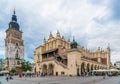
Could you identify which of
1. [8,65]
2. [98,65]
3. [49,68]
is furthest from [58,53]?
[8,65]

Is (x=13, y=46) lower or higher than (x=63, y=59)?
higher

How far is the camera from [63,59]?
2650 inches

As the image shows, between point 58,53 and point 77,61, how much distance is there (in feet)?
41.5

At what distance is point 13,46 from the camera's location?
121 meters

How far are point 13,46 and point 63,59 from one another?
62.2 metres

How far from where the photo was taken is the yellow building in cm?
6150

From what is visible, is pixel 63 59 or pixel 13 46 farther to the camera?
pixel 13 46

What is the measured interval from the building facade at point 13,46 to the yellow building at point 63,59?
38139 millimetres

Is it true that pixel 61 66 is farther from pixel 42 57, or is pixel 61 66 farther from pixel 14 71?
pixel 14 71

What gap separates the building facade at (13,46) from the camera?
386ft

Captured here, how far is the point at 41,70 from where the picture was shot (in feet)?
246

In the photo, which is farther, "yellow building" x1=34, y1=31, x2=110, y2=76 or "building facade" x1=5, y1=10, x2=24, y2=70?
"building facade" x1=5, y1=10, x2=24, y2=70

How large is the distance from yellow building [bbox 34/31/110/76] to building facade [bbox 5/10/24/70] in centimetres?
3814

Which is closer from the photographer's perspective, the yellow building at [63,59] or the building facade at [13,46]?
the yellow building at [63,59]
